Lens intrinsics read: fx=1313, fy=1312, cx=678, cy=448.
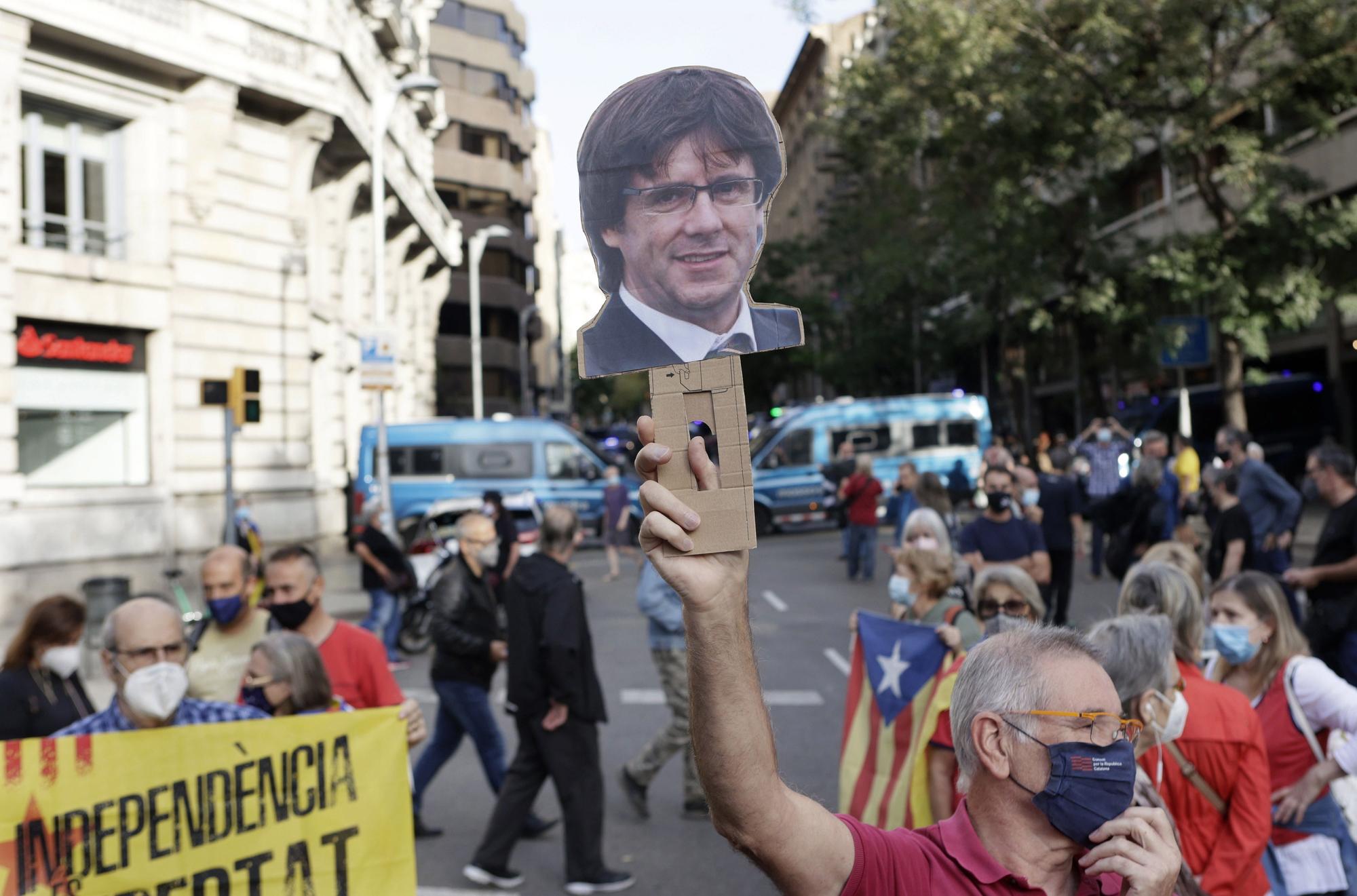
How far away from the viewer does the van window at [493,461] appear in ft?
85.4

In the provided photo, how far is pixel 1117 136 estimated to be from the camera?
2122 centimetres

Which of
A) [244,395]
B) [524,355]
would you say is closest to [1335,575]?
[244,395]

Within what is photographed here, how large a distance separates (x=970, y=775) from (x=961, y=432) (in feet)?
87.4

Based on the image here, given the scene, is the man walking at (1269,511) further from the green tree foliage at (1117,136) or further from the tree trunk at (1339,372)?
the tree trunk at (1339,372)

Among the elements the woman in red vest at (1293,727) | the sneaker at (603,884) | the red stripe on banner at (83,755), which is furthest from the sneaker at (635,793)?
the red stripe on banner at (83,755)

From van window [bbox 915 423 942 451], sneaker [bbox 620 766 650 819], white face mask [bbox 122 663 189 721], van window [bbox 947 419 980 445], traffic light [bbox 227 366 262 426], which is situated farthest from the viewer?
van window [bbox 947 419 980 445]

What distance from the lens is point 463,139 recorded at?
64562 mm

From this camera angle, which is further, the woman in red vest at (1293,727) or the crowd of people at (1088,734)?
the woman in red vest at (1293,727)

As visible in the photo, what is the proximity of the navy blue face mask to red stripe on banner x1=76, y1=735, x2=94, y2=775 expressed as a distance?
2.94 meters

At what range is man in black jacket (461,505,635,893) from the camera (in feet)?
21.2

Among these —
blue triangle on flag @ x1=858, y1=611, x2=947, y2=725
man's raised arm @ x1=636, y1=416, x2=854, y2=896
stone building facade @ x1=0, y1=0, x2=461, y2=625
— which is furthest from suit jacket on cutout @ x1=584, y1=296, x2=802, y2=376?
stone building facade @ x1=0, y1=0, x2=461, y2=625

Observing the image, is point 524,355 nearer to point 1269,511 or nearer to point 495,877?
point 1269,511

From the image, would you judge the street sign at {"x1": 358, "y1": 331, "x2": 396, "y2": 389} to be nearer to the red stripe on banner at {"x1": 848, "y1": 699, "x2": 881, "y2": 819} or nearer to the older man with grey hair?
the red stripe on banner at {"x1": 848, "y1": 699, "x2": 881, "y2": 819}

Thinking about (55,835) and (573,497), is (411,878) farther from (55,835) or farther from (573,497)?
(573,497)
